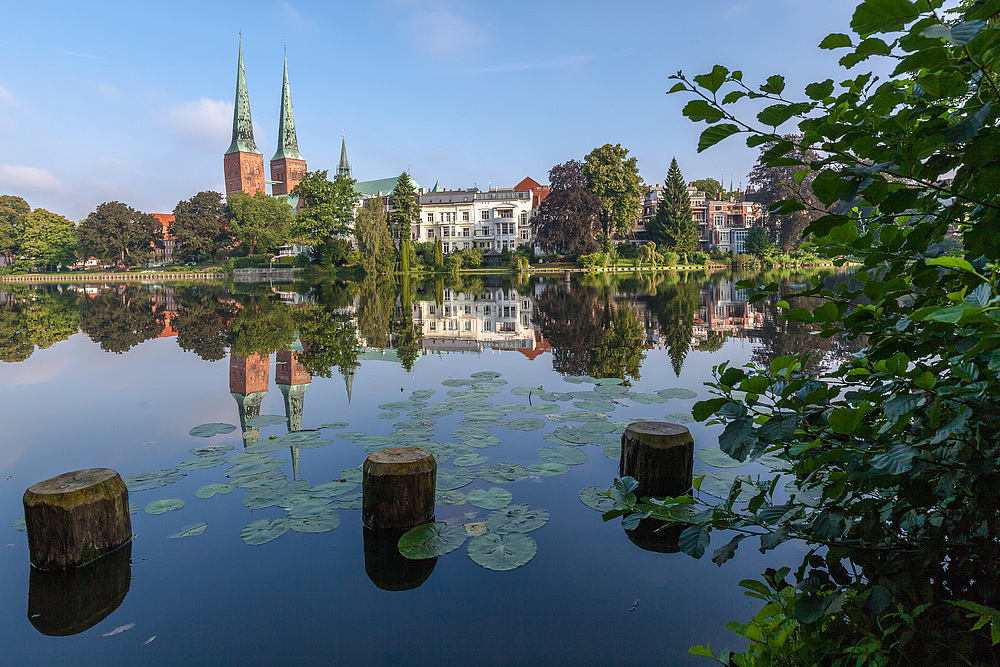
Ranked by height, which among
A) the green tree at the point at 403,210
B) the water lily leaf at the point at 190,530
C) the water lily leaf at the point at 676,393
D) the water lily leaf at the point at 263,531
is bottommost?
the water lily leaf at the point at 190,530

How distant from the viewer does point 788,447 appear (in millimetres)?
1713

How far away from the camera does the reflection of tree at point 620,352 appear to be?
994 centimetres

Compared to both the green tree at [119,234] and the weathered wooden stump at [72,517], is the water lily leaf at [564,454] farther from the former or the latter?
the green tree at [119,234]

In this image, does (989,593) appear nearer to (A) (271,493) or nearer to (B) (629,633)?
(B) (629,633)

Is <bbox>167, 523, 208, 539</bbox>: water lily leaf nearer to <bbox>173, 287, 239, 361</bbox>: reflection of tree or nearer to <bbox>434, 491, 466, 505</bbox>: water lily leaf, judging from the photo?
<bbox>434, 491, 466, 505</bbox>: water lily leaf

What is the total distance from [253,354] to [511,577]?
10.4m

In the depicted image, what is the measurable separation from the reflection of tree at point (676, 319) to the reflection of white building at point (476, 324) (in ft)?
10.4

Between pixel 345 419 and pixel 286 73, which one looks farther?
pixel 286 73

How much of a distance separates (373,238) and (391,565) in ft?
153

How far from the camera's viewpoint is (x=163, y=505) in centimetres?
481

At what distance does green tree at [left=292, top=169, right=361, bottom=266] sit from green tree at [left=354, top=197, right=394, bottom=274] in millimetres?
5345

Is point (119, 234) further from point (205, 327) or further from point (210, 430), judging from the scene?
point (210, 430)

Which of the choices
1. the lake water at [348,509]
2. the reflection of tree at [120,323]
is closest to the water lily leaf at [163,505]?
the lake water at [348,509]

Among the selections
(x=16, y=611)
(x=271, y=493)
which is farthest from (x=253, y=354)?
(x=16, y=611)
